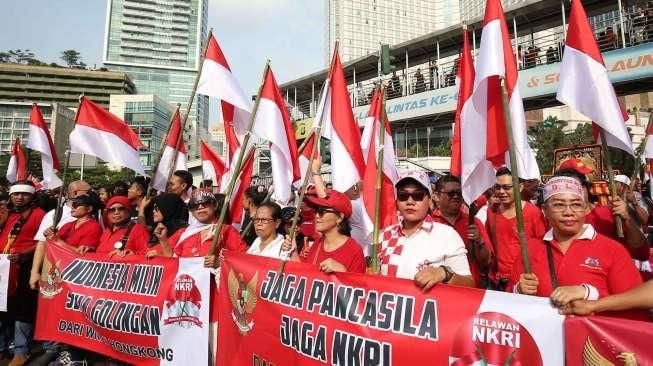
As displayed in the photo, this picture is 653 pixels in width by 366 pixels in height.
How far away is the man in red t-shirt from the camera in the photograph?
343 cm

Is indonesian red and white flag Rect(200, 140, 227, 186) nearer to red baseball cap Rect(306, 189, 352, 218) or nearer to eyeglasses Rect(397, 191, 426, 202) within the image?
red baseball cap Rect(306, 189, 352, 218)

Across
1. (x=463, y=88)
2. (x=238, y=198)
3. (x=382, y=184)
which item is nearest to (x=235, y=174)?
(x=382, y=184)

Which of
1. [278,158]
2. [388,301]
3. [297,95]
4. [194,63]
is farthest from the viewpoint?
[194,63]

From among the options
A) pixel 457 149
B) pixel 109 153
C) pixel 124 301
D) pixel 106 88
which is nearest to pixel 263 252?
pixel 124 301

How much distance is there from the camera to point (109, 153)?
5.36 metres

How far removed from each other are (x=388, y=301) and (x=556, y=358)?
0.87 m

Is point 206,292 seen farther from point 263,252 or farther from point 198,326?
point 263,252

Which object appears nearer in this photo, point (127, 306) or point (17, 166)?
point (127, 306)

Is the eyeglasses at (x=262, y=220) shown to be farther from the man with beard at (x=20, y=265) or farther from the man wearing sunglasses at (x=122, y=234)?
the man with beard at (x=20, y=265)

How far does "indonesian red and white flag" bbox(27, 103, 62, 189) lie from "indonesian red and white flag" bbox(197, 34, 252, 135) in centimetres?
326

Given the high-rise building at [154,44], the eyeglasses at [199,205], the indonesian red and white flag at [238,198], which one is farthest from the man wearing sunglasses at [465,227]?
the high-rise building at [154,44]

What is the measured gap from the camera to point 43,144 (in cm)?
661

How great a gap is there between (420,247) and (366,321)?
0.53 m

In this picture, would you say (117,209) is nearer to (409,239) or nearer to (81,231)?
(81,231)
